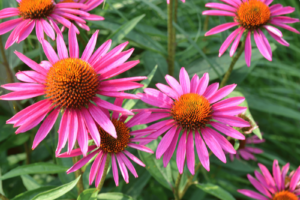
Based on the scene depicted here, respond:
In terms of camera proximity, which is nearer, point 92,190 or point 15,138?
point 92,190

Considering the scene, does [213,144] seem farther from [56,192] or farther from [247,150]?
[247,150]

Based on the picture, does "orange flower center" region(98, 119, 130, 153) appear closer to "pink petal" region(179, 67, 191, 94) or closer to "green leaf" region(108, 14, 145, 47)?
"pink petal" region(179, 67, 191, 94)

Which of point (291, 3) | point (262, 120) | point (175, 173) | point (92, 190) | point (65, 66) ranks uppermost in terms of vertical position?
point (291, 3)

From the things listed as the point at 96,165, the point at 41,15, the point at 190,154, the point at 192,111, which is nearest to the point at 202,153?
the point at 190,154

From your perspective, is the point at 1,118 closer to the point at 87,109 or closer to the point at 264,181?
the point at 87,109

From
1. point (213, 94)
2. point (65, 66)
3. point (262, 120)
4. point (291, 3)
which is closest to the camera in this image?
point (65, 66)

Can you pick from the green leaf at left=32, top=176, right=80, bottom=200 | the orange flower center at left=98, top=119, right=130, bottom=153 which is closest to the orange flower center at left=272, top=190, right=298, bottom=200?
the orange flower center at left=98, top=119, right=130, bottom=153

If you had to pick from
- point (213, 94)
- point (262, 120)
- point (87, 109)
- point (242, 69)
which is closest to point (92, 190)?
point (87, 109)
